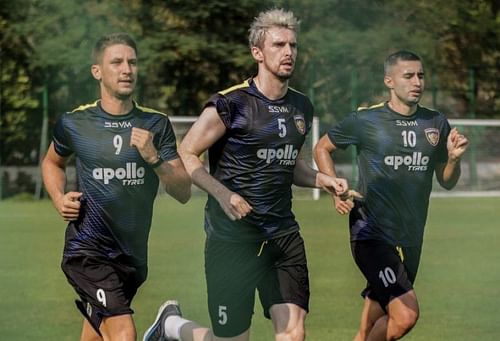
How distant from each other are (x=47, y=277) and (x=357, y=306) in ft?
11.5

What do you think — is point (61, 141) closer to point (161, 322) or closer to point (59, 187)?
point (59, 187)

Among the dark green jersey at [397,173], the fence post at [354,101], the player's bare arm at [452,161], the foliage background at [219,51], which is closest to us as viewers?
the player's bare arm at [452,161]

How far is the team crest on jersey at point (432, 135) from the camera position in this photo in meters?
7.31

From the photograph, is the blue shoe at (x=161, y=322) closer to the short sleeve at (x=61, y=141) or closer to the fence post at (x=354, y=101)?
the short sleeve at (x=61, y=141)

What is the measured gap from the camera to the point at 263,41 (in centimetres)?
646

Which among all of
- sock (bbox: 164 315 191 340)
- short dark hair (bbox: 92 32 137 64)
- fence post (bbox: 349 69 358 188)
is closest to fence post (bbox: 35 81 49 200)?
fence post (bbox: 349 69 358 188)

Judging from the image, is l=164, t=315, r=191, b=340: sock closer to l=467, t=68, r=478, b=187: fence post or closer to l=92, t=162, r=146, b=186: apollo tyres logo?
l=92, t=162, r=146, b=186: apollo tyres logo

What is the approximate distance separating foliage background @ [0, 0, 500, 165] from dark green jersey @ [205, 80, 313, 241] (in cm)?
1210

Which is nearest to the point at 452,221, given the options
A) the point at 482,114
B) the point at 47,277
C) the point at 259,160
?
the point at 482,114

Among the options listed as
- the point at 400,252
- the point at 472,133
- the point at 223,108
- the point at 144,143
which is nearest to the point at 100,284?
the point at 144,143

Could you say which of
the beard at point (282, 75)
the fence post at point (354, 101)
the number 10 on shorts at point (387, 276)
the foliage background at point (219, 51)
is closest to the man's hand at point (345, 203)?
the number 10 on shorts at point (387, 276)

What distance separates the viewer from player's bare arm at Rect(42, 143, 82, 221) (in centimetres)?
618

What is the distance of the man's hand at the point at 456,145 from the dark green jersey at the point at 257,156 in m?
1.04

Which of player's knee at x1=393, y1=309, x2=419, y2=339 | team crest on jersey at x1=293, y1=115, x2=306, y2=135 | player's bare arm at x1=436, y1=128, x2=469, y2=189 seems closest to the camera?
team crest on jersey at x1=293, y1=115, x2=306, y2=135
